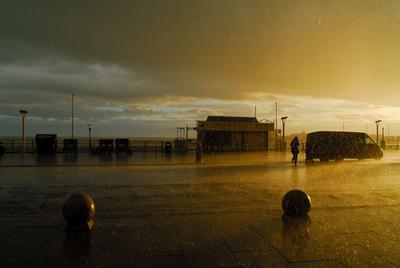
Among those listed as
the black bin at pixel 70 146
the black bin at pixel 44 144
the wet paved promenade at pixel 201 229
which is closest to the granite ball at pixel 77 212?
the wet paved promenade at pixel 201 229

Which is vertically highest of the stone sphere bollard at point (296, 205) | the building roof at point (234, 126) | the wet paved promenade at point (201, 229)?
the building roof at point (234, 126)

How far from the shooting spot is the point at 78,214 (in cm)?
605

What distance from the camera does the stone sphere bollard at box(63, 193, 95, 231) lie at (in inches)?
239

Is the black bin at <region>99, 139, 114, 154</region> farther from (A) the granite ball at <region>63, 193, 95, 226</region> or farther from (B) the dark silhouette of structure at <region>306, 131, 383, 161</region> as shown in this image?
(A) the granite ball at <region>63, 193, 95, 226</region>

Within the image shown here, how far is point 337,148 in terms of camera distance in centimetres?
2316

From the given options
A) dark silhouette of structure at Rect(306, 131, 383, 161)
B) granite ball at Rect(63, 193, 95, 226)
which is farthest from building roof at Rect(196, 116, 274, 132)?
granite ball at Rect(63, 193, 95, 226)

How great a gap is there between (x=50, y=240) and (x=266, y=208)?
449cm

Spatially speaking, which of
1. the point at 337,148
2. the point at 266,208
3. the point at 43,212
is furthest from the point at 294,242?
the point at 337,148

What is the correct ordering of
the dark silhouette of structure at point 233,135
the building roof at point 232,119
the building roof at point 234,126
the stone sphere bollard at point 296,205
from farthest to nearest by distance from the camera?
1. the building roof at point 232,119
2. the dark silhouette of structure at point 233,135
3. the building roof at point 234,126
4. the stone sphere bollard at point 296,205

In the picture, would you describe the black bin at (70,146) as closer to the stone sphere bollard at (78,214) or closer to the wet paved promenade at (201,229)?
the wet paved promenade at (201,229)

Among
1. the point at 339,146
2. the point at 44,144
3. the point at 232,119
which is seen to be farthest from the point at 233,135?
the point at 44,144

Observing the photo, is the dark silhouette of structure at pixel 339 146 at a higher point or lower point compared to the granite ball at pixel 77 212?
higher

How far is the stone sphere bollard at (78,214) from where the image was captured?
6.06 m

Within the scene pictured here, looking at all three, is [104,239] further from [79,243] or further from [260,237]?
[260,237]
